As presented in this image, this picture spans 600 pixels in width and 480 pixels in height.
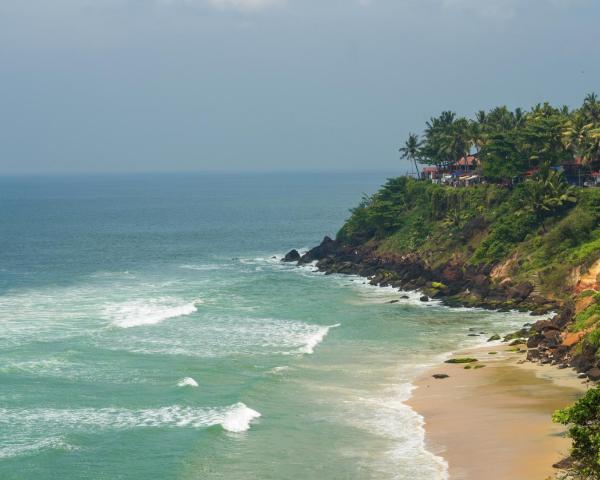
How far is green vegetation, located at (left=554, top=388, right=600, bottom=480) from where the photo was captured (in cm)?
3419

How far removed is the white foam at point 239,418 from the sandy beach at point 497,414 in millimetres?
9438

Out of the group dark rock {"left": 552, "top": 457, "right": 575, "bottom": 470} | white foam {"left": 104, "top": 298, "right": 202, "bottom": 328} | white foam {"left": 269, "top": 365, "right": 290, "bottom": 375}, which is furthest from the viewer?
white foam {"left": 104, "top": 298, "right": 202, "bottom": 328}

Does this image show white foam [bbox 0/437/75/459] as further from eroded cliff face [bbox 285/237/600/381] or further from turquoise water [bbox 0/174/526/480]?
eroded cliff face [bbox 285/237/600/381]

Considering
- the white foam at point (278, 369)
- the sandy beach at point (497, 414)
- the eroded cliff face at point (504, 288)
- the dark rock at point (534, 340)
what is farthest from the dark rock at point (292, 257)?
the white foam at point (278, 369)

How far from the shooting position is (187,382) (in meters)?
56.3

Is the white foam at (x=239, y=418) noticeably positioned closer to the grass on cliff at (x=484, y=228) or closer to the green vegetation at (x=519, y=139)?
the grass on cliff at (x=484, y=228)

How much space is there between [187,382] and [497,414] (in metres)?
18.9

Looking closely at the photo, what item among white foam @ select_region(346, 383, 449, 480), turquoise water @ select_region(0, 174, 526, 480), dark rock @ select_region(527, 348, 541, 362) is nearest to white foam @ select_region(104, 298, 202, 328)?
turquoise water @ select_region(0, 174, 526, 480)

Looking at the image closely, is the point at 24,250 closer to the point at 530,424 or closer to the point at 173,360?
the point at 173,360

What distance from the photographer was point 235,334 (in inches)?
2808

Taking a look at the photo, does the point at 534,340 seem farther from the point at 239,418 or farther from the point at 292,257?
the point at 292,257

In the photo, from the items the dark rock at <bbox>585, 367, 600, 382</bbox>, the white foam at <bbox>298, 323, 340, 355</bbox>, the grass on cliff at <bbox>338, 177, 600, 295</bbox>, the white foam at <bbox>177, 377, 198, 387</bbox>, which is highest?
the grass on cliff at <bbox>338, 177, 600, 295</bbox>

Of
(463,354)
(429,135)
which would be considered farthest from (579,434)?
(429,135)

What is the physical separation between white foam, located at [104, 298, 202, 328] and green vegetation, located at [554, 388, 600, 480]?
44.3 m
